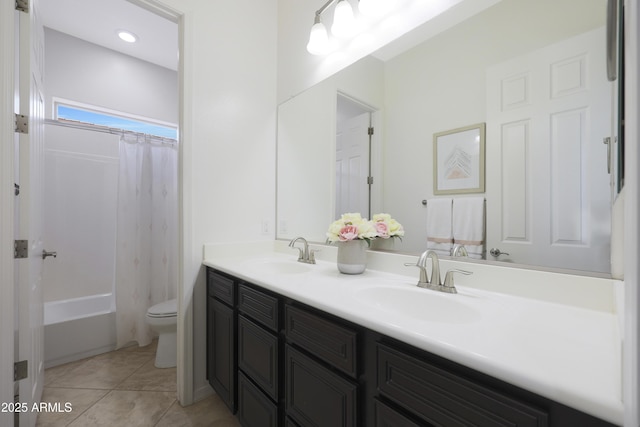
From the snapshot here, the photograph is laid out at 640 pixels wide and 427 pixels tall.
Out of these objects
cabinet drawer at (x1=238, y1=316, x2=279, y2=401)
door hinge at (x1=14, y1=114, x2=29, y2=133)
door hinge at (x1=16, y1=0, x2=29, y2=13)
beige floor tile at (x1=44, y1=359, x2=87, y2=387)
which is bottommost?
beige floor tile at (x1=44, y1=359, x2=87, y2=387)

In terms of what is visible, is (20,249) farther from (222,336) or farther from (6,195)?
(222,336)

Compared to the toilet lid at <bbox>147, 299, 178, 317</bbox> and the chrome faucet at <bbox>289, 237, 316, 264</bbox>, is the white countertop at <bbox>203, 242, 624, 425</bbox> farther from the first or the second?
the toilet lid at <bbox>147, 299, 178, 317</bbox>

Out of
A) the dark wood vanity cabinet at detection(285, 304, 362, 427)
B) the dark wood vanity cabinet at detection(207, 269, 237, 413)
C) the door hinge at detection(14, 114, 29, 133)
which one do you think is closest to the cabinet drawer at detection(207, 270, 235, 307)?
the dark wood vanity cabinet at detection(207, 269, 237, 413)

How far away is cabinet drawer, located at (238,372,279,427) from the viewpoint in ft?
3.61

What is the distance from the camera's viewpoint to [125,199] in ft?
7.88

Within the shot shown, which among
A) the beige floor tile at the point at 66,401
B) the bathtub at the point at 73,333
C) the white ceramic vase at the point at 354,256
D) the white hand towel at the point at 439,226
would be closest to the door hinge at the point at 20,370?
the beige floor tile at the point at 66,401

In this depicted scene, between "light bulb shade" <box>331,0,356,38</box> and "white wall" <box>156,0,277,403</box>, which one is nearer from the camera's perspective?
"light bulb shade" <box>331,0,356,38</box>

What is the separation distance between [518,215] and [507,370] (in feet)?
2.19

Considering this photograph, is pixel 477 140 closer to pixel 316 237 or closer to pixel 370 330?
pixel 370 330

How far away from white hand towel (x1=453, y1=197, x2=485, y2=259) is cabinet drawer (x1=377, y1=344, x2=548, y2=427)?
2.01 ft

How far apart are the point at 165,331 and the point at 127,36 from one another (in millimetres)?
2726

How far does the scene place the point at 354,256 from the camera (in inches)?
49.6

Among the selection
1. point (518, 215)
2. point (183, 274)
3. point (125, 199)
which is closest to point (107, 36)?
point (125, 199)

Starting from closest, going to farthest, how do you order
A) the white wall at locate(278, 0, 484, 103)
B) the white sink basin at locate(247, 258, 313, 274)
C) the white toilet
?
the white wall at locate(278, 0, 484, 103), the white sink basin at locate(247, 258, 313, 274), the white toilet
